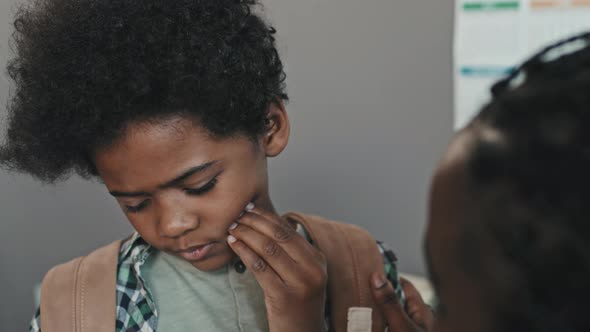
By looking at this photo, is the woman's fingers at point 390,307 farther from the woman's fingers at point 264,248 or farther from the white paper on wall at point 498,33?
the white paper on wall at point 498,33

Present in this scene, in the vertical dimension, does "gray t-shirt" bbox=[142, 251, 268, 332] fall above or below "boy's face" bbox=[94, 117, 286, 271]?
below

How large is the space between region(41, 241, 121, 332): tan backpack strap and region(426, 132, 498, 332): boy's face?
0.70 metres

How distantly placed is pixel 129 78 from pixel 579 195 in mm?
696

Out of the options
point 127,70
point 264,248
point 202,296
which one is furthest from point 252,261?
point 127,70

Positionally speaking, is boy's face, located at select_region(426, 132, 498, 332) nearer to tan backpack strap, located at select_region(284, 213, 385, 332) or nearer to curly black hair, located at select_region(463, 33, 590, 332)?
curly black hair, located at select_region(463, 33, 590, 332)

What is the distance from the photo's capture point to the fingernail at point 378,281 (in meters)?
1.16

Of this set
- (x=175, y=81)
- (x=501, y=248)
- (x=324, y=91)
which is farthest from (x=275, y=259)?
(x=324, y=91)

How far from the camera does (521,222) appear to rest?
0.42 metres

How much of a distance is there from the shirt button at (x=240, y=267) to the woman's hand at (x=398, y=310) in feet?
0.76

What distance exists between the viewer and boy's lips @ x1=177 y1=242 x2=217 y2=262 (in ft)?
3.45

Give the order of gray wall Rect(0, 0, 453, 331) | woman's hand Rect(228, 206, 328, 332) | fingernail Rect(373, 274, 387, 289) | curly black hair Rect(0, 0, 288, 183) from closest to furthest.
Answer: curly black hair Rect(0, 0, 288, 183), woman's hand Rect(228, 206, 328, 332), fingernail Rect(373, 274, 387, 289), gray wall Rect(0, 0, 453, 331)

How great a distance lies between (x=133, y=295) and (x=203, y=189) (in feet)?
0.80

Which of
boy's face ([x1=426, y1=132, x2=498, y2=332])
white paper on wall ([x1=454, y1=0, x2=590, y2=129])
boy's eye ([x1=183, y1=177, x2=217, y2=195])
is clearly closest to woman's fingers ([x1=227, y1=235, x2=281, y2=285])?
boy's eye ([x1=183, y1=177, x2=217, y2=195])

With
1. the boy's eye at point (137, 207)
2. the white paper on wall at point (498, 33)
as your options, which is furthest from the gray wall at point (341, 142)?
the boy's eye at point (137, 207)
